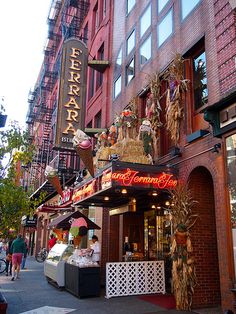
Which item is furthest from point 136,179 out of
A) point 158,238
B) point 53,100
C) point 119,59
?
point 53,100

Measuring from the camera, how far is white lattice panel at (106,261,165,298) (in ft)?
35.3

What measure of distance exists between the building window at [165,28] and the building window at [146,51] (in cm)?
81

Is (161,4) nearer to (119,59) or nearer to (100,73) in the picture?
(119,59)

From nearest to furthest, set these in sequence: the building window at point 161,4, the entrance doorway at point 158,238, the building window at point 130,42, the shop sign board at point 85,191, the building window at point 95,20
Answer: the shop sign board at point 85,191 < the entrance doorway at point 158,238 < the building window at point 161,4 < the building window at point 130,42 < the building window at point 95,20

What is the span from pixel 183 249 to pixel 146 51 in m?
9.06

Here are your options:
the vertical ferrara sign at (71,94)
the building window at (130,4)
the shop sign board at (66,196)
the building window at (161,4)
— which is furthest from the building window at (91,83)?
the building window at (161,4)

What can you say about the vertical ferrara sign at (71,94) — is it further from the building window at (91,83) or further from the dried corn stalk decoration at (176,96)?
the dried corn stalk decoration at (176,96)

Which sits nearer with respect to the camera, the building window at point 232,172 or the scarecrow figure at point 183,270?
the building window at point 232,172

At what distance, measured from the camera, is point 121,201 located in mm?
14242

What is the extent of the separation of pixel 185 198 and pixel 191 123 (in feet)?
8.17

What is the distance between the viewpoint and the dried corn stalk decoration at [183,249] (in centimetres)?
902

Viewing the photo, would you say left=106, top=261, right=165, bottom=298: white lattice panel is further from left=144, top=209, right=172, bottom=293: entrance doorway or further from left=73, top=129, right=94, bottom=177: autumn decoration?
left=73, top=129, right=94, bottom=177: autumn decoration

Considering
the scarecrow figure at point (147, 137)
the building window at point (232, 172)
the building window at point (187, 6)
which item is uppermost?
the building window at point (187, 6)

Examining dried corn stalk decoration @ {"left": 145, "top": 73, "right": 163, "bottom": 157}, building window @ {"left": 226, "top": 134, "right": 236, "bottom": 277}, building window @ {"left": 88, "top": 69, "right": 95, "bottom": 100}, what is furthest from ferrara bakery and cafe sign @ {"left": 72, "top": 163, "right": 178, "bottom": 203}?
building window @ {"left": 88, "top": 69, "right": 95, "bottom": 100}
